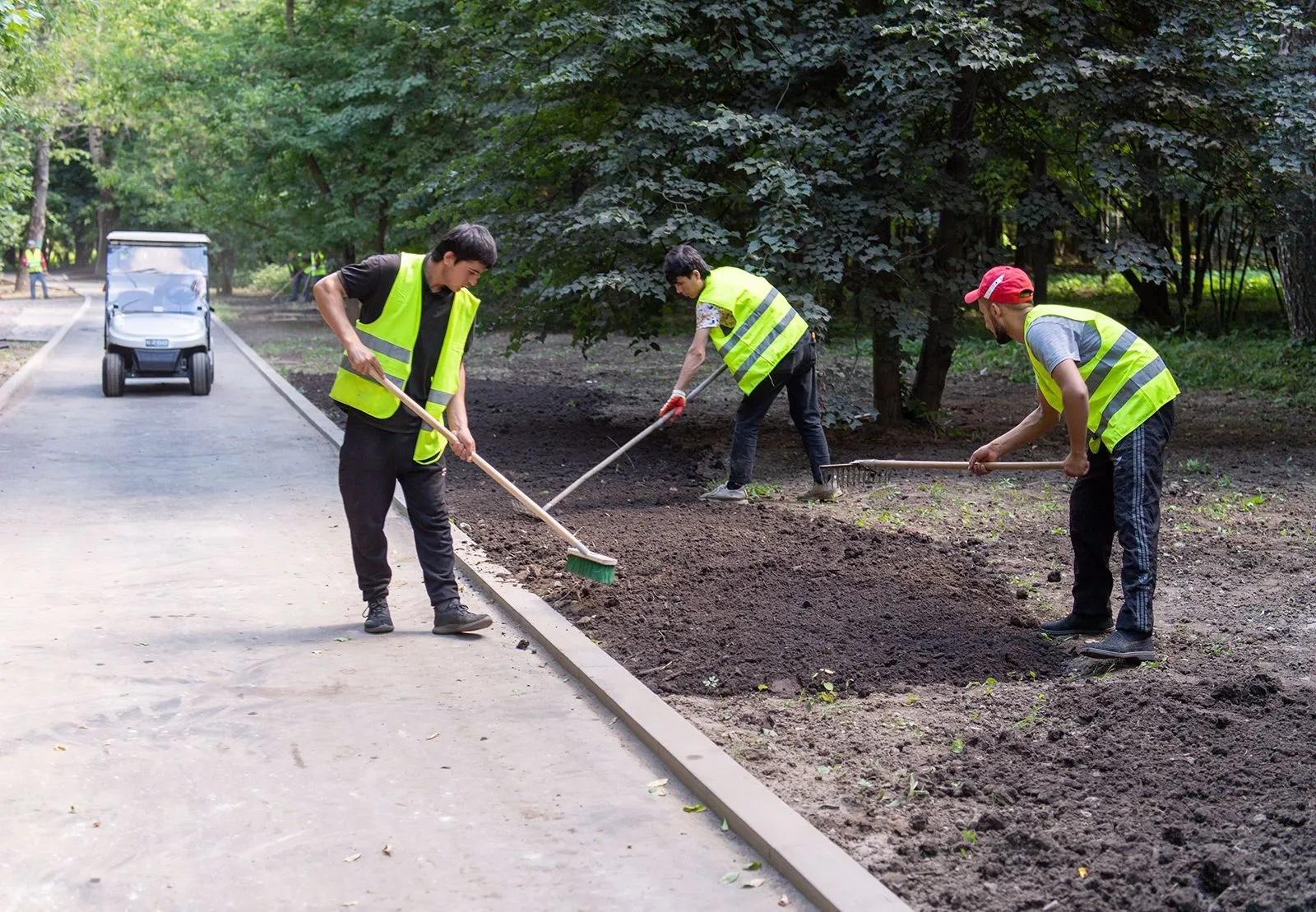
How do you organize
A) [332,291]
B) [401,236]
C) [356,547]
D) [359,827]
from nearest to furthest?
1. [359,827]
2. [332,291]
3. [356,547]
4. [401,236]

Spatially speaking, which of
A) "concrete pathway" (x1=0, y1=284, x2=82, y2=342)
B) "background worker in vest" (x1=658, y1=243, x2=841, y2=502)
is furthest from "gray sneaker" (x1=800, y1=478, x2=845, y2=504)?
"concrete pathway" (x1=0, y1=284, x2=82, y2=342)

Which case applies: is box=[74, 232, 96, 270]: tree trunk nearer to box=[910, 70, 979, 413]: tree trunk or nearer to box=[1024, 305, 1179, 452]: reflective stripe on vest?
box=[910, 70, 979, 413]: tree trunk

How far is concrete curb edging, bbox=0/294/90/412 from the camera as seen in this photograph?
16250 millimetres

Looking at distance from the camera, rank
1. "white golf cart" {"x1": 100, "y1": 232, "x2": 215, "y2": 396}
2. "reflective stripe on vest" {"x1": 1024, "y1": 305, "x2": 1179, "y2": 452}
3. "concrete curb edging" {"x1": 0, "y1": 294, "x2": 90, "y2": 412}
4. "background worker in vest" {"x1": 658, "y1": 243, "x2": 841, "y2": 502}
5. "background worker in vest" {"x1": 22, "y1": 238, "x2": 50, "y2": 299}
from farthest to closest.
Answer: "background worker in vest" {"x1": 22, "y1": 238, "x2": 50, "y2": 299} → "white golf cart" {"x1": 100, "y1": 232, "x2": 215, "y2": 396} → "concrete curb edging" {"x1": 0, "y1": 294, "x2": 90, "y2": 412} → "background worker in vest" {"x1": 658, "y1": 243, "x2": 841, "y2": 502} → "reflective stripe on vest" {"x1": 1024, "y1": 305, "x2": 1179, "y2": 452}

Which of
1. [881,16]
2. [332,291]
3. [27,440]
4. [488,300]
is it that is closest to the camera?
[332,291]

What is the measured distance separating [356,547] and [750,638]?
194cm

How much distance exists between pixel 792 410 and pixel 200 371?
1021cm

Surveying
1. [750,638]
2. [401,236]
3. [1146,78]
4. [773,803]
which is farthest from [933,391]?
[401,236]

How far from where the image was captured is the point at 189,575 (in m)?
7.50

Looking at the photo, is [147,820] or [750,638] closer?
[147,820]

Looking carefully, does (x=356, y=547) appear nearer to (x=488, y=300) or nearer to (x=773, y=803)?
(x=773, y=803)

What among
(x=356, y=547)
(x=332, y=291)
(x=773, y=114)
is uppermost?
(x=773, y=114)

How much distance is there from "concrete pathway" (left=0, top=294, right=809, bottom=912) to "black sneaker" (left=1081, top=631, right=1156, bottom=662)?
2.00m

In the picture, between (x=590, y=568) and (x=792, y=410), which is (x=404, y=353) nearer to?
(x=590, y=568)
